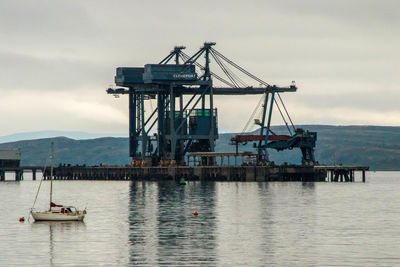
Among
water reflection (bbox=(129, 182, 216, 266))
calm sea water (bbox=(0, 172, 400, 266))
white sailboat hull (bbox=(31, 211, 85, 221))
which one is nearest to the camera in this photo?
calm sea water (bbox=(0, 172, 400, 266))

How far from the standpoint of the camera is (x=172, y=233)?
75.1 meters

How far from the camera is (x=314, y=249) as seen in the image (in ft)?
209

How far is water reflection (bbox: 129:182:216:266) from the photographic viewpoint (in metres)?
59.6

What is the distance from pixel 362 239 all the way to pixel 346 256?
10.7 meters

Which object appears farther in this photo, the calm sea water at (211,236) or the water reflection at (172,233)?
the water reflection at (172,233)

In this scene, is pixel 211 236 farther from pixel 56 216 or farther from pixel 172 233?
pixel 56 216

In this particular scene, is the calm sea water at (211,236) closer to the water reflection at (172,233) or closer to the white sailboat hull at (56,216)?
the water reflection at (172,233)

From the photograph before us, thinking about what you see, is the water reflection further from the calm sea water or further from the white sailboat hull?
the white sailboat hull

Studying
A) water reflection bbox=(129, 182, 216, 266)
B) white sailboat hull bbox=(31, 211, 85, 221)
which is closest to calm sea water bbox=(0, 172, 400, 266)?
water reflection bbox=(129, 182, 216, 266)

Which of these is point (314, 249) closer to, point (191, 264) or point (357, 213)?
point (191, 264)

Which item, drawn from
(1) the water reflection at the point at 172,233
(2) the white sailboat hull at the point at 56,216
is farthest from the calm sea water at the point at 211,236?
(2) the white sailboat hull at the point at 56,216

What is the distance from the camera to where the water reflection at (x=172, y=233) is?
59594mm

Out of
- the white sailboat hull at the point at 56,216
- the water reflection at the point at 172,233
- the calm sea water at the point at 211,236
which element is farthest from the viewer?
the white sailboat hull at the point at 56,216

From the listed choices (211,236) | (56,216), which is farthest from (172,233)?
(56,216)
